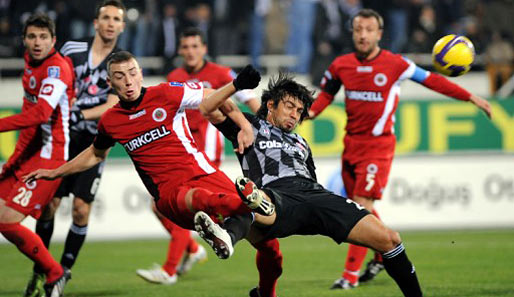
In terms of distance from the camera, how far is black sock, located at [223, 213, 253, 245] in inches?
242

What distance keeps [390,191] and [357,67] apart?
18.7 ft

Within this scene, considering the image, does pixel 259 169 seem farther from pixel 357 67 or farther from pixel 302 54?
pixel 302 54

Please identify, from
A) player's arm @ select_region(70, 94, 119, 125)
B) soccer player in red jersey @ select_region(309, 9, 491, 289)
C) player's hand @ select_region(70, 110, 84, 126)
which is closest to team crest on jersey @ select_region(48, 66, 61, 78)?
player's arm @ select_region(70, 94, 119, 125)

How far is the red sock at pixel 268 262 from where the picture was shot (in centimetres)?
705

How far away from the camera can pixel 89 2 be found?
1666 centimetres

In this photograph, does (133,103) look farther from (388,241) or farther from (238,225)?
(388,241)

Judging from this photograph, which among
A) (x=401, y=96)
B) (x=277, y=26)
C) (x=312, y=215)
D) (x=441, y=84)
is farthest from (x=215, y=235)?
(x=277, y=26)

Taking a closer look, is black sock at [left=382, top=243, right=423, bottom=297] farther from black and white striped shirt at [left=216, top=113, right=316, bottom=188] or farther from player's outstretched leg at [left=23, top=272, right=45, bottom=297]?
player's outstretched leg at [left=23, top=272, right=45, bottom=297]

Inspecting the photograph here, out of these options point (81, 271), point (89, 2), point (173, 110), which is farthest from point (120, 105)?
point (89, 2)

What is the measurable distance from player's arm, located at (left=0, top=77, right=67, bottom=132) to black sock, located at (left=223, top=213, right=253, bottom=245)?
2334 millimetres

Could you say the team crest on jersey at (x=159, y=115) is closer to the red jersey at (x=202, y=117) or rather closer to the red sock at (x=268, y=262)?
the red sock at (x=268, y=262)

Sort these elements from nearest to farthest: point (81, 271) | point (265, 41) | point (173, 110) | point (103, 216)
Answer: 1. point (173, 110)
2. point (81, 271)
3. point (103, 216)
4. point (265, 41)

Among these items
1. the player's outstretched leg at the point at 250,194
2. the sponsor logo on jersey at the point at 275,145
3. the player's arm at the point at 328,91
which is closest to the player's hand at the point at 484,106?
the player's arm at the point at 328,91

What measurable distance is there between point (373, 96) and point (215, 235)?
3973 millimetres
